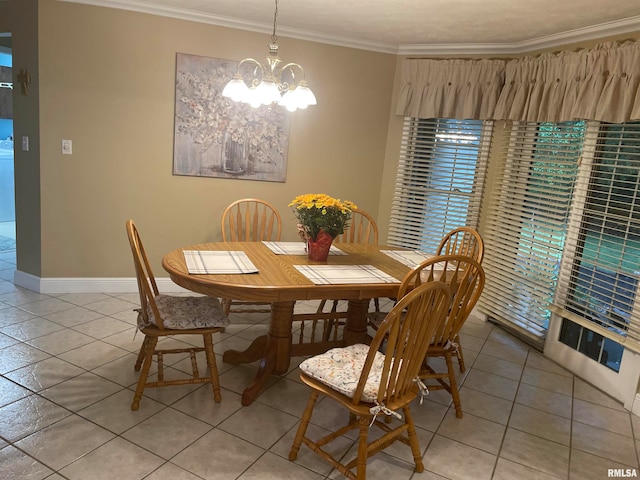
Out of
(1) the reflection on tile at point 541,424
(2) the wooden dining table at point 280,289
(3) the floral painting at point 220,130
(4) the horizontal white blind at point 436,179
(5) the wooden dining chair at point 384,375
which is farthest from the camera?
(4) the horizontal white blind at point 436,179

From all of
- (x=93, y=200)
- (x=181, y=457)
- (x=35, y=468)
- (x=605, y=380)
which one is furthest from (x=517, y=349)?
(x=93, y=200)

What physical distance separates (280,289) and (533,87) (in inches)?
98.9

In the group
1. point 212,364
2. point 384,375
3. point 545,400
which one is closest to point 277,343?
point 212,364

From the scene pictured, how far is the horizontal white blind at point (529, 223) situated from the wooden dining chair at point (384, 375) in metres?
1.86

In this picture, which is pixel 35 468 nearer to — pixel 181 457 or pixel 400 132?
pixel 181 457

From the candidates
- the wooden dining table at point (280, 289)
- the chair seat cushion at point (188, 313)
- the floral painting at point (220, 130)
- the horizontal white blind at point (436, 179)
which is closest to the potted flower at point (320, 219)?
the wooden dining table at point (280, 289)

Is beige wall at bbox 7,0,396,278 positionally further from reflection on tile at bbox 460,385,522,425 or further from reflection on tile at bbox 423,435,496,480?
reflection on tile at bbox 423,435,496,480

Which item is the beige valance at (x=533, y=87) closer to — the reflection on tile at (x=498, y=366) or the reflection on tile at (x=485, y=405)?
the reflection on tile at (x=498, y=366)

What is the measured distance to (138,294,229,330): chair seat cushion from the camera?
7.50 ft

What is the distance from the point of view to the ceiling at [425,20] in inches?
111

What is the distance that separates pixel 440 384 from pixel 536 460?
69cm

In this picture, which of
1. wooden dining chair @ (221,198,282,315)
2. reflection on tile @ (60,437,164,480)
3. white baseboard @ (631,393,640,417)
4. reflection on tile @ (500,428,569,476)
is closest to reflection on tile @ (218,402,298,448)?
reflection on tile @ (60,437,164,480)

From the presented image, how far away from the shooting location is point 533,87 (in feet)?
11.3

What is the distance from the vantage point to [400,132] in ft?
13.8
